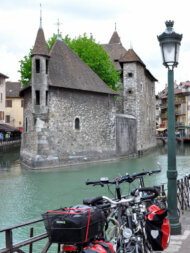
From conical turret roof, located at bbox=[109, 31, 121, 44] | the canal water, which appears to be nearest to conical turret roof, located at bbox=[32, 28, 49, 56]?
the canal water

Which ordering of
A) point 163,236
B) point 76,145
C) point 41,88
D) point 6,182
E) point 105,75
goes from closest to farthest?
point 163,236 < point 6,182 < point 41,88 < point 76,145 < point 105,75

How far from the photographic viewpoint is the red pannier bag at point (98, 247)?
3.34m

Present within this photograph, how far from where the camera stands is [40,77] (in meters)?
26.4

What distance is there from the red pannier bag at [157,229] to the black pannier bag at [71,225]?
92cm

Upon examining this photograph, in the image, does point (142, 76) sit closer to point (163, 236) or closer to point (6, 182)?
point (6, 182)

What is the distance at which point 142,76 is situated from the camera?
135 ft

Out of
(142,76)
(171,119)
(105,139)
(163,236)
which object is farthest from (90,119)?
(163,236)

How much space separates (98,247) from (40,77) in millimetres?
23746

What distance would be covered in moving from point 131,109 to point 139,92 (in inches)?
85.4

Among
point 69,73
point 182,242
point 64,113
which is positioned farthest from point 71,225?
point 69,73

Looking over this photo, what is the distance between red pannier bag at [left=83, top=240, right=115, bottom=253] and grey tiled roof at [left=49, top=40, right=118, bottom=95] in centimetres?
2381

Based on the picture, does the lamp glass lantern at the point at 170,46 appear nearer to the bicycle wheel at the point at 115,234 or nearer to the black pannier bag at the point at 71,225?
the bicycle wheel at the point at 115,234

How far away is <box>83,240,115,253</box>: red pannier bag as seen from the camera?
3.34m

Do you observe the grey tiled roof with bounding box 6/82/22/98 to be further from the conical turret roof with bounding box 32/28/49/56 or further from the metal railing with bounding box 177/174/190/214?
the metal railing with bounding box 177/174/190/214
